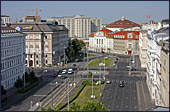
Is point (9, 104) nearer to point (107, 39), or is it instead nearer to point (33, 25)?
point (33, 25)

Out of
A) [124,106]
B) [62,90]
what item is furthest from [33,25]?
[124,106]

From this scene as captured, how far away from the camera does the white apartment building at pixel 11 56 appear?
2945 inches

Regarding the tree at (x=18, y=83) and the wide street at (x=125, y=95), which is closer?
the wide street at (x=125, y=95)

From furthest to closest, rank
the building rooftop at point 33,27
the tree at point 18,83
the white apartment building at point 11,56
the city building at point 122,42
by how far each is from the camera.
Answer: the city building at point 122,42, the building rooftop at point 33,27, the white apartment building at point 11,56, the tree at point 18,83

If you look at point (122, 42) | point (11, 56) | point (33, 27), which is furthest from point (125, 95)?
point (122, 42)

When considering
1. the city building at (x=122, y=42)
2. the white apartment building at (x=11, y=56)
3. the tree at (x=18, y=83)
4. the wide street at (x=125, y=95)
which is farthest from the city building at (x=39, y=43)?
the city building at (x=122, y=42)

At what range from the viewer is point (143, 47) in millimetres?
120750

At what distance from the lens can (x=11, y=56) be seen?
79.4 m

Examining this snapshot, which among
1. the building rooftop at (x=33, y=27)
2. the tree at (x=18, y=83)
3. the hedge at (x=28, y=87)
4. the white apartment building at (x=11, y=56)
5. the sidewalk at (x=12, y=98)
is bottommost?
the sidewalk at (x=12, y=98)

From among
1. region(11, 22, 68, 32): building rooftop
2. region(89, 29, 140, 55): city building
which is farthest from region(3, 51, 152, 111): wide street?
region(89, 29, 140, 55): city building

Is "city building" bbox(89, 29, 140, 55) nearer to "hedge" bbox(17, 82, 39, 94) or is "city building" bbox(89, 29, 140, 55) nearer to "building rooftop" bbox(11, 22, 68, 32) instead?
"building rooftop" bbox(11, 22, 68, 32)

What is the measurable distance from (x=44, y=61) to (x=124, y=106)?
6791 centimetres

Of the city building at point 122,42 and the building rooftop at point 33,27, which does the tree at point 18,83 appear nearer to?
the building rooftop at point 33,27

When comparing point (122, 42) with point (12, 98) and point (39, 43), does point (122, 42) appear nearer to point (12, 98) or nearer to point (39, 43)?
point (39, 43)
